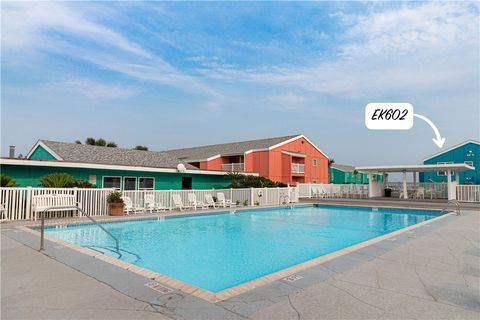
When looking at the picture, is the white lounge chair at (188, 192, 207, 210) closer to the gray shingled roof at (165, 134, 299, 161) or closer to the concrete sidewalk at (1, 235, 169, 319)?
the concrete sidewalk at (1, 235, 169, 319)

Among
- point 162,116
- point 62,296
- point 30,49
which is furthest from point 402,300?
point 162,116

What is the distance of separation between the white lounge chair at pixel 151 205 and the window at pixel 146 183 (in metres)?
3.15

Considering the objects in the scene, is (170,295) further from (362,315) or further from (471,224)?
(471,224)

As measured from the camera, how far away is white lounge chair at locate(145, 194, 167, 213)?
1572 centimetres

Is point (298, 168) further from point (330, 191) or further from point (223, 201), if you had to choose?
point (223, 201)

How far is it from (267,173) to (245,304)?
26723 mm

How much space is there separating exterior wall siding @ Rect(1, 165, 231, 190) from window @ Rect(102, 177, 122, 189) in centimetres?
18

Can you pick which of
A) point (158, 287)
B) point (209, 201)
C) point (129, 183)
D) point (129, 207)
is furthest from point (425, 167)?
point (158, 287)

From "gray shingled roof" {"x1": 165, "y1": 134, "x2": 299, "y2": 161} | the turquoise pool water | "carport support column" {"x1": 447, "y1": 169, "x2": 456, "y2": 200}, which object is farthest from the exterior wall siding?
"carport support column" {"x1": 447, "y1": 169, "x2": 456, "y2": 200}

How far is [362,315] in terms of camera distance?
3.45m

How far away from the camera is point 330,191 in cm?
2989

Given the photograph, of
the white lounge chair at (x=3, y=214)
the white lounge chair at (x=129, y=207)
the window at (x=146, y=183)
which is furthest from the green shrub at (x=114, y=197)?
the window at (x=146, y=183)

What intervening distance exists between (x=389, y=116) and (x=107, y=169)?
554 inches

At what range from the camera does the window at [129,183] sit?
60.2ft
